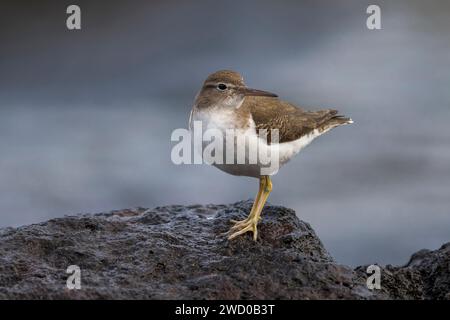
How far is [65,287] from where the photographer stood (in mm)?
4957

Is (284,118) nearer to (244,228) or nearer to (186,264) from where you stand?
(244,228)

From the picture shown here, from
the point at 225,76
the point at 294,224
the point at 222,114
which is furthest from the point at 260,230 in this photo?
the point at 225,76

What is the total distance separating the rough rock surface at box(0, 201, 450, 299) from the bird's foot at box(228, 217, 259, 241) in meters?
0.07

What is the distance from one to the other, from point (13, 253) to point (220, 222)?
231 centimetres

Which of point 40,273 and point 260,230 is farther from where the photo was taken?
point 260,230

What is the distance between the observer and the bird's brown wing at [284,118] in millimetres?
6898

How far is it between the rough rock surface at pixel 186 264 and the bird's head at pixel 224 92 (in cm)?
133

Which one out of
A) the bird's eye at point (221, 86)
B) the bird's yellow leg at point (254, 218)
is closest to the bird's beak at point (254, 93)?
the bird's eye at point (221, 86)

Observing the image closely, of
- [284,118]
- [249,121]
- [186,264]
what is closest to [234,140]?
[249,121]

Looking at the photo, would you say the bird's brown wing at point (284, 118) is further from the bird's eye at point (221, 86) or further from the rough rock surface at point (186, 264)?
the rough rock surface at point (186, 264)

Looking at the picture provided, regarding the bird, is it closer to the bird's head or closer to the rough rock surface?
the bird's head

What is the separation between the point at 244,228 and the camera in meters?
6.35

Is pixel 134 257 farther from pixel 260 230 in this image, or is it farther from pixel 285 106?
pixel 285 106
